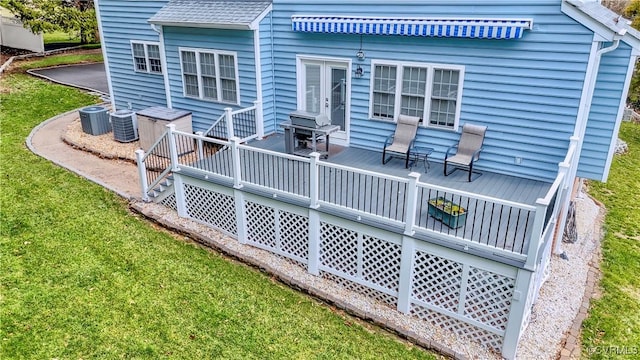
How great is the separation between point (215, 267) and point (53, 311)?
8.21 ft

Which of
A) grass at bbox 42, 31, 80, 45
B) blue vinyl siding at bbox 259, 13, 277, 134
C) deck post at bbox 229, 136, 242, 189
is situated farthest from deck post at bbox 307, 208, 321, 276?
grass at bbox 42, 31, 80, 45

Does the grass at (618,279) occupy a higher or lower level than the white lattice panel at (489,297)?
lower

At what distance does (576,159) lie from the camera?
7914 millimetres

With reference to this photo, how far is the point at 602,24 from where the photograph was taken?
6.82 metres

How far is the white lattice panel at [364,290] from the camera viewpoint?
724cm

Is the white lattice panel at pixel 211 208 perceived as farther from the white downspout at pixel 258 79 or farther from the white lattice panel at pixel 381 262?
the white lattice panel at pixel 381 262

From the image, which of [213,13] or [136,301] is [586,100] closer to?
[136,301]

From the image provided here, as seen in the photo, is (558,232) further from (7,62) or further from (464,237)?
(7,62)

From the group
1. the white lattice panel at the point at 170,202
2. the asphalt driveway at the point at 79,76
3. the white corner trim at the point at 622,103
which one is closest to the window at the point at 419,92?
the white corner trim at the point at 622,103

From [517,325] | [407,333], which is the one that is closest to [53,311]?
[407,333]

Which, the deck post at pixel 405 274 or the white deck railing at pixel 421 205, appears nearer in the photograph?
the white deck railing at pixel 421 205

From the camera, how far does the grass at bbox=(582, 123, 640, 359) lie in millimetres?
6633

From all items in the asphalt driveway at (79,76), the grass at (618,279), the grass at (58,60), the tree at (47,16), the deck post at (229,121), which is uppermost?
the tree at (47,16)

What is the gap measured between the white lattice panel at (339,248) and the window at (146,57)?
8418mm
